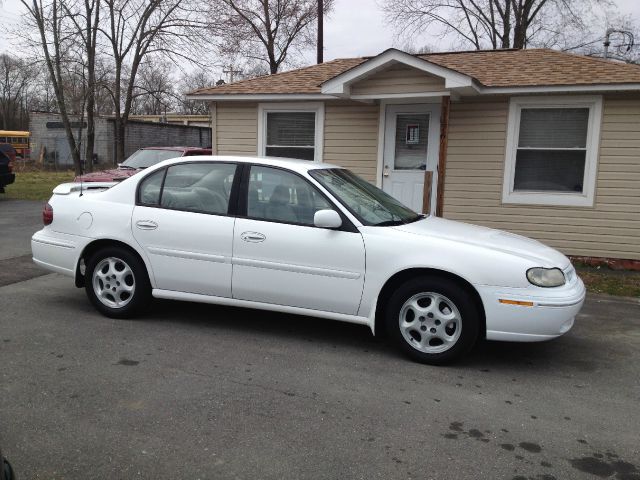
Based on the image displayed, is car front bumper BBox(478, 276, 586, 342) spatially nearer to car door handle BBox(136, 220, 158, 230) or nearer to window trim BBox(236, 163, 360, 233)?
window trim BBox(236, 163, 360, 233)

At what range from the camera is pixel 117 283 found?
5.18m

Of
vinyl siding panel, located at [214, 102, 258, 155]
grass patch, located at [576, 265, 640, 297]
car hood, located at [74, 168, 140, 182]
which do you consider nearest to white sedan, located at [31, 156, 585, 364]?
grass patch, located at [576, 265, 640, 297]

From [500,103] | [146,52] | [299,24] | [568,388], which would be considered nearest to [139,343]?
[568,388]

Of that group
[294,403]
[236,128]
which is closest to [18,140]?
[236,128]

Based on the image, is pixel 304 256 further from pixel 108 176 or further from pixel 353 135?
pixel 108 176

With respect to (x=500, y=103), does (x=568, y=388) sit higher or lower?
lower

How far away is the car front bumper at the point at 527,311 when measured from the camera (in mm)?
4055

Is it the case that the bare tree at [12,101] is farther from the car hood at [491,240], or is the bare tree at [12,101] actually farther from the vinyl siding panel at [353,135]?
the car hood at [491,240]

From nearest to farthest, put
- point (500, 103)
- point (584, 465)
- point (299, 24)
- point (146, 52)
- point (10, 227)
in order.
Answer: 1. point (584, 465)
2. point (500, 103)
3. point (10, 227)
4. point (146, 52)
5. point (299, 24)

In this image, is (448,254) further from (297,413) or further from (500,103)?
(500,103)

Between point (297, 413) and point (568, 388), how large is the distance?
198 cm

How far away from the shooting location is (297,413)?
3.45m

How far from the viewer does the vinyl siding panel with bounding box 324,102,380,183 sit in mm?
9883

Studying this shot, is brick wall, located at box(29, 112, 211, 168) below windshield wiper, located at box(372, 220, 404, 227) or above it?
above
